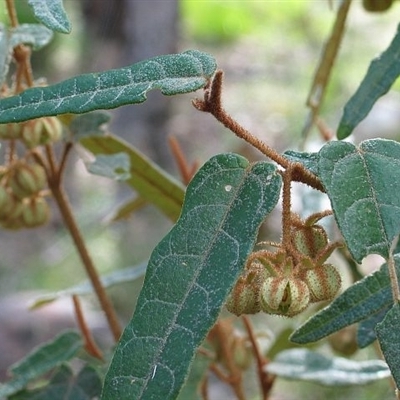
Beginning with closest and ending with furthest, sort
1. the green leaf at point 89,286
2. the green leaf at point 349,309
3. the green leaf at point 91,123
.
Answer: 1. the green leaf at point 349,309
2. the green leaf at point 91,123
3. the green leaf at point 89,286

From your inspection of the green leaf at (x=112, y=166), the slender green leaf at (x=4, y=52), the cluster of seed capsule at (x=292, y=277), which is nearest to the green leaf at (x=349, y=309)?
the cluster of seed capsule at (x=292, y=277)

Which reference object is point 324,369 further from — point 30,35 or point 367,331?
point 30,35

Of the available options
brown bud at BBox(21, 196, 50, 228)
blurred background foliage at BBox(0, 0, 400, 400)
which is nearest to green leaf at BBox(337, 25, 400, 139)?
brown bud at BBox(21, 196, 50, 228)

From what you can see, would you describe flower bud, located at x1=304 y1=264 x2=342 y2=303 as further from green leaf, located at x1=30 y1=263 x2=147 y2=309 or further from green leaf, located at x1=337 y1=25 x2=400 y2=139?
green leaf, located at x1=30 y1=263 x2=147 y2=309

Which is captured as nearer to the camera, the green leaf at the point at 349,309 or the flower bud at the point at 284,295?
the flower bud at the point at 284,295

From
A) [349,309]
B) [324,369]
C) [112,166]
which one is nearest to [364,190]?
[349,309]

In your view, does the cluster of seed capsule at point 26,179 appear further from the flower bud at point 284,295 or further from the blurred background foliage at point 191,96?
the blurred background foliage at point 191,96

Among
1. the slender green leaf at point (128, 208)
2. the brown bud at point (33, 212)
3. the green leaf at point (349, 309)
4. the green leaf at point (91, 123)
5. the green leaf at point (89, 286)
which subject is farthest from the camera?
the slender green leaf at point (128, 208)
